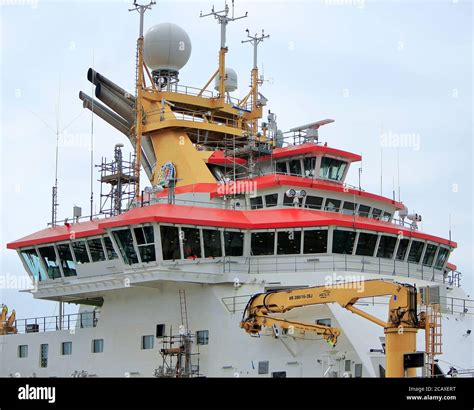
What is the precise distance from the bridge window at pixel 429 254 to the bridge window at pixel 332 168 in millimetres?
5028

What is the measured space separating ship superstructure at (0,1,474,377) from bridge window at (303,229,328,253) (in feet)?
0.16

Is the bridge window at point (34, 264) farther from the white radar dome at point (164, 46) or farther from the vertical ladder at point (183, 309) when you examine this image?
the white radar dome at point (164, 46)

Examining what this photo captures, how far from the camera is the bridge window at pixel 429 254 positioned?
154 ft

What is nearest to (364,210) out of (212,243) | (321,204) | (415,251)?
(321,204)

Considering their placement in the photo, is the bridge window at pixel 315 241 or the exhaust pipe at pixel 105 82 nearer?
the bridge window at pixel 315 241

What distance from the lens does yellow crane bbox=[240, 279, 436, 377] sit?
117 feet

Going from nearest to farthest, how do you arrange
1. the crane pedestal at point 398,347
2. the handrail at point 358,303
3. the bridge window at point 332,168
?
the crane pedestal at point 398,347
the handrail at point 358,303
the bridge window at point 332,168

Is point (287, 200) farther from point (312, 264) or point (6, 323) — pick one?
point (6, 323)

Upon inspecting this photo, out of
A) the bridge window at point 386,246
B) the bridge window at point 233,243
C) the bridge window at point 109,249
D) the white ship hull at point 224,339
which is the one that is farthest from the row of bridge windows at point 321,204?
the bridge window at point 109,249

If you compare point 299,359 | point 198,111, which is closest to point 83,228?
point 198,111

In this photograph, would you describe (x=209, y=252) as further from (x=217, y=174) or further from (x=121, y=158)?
(x=121, y=158)

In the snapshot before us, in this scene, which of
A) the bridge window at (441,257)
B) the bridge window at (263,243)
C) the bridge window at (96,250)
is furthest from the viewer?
the bridge window at (441,257)

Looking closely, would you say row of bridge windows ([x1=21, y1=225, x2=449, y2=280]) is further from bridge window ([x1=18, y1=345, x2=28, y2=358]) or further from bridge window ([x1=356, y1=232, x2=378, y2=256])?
bridge window ([x1=18, y1=345, x2=28, y2=358])
